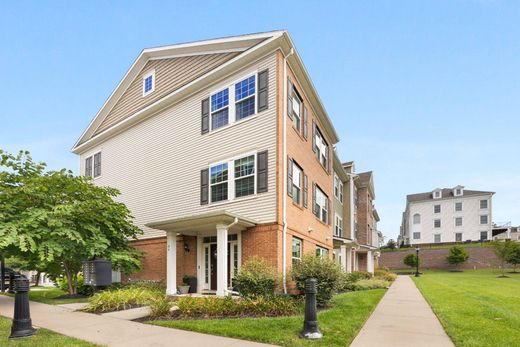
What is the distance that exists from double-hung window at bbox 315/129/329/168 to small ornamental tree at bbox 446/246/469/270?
35.5 meters

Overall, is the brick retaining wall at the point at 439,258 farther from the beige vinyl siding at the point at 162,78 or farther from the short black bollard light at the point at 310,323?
the short black bollard light at the point at 310,323

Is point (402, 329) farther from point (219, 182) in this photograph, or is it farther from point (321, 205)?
point (321, 205)

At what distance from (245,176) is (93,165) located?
13.0 metres

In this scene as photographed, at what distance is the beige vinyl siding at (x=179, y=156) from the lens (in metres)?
13.7

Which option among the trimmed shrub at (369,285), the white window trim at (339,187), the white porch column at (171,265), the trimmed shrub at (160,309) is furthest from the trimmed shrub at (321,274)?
the white window trim at (339,187)

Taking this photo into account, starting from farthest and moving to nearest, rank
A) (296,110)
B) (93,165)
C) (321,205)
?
(93,165) → (321,205) → (296,110)

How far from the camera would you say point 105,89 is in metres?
21.8

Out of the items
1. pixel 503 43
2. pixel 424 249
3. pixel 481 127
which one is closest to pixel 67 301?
pixel 503 43

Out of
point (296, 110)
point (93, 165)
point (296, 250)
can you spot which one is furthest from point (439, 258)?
point (93, 165)

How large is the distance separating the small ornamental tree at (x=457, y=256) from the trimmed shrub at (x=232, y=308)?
151ft

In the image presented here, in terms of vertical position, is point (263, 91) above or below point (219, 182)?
above

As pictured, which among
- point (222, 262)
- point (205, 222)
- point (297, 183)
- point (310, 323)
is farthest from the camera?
point (297, 183)

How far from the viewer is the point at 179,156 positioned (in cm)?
1709

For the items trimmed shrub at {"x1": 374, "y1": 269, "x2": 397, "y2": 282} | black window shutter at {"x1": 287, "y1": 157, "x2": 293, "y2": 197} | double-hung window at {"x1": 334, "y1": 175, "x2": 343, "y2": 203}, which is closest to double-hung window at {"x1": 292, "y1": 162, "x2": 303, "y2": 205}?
black window shutter at {"x1": 287, "y1": 157, "x2": 293, "y2": 197}
